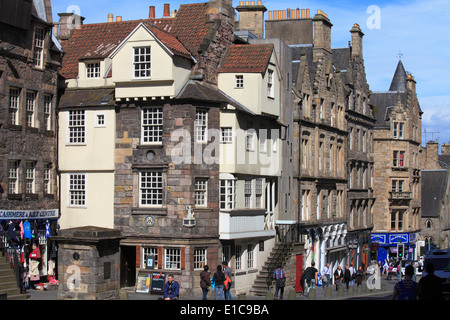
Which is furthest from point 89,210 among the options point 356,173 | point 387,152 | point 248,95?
point 387,152

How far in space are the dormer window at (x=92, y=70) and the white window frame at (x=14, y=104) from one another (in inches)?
206

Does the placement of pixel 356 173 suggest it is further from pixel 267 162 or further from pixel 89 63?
pixel 89 63

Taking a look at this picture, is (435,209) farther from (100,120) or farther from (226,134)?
(100,120)

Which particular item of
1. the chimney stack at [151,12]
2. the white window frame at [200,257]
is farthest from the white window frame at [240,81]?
the chimney stack at [151,12]

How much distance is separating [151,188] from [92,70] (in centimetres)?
747

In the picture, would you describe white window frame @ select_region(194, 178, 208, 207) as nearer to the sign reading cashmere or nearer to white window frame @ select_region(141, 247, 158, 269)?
white window frame @ select_region(141, 247, 158, 269)

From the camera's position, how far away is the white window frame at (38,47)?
38.9m

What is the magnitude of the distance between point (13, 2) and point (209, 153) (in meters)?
11.3

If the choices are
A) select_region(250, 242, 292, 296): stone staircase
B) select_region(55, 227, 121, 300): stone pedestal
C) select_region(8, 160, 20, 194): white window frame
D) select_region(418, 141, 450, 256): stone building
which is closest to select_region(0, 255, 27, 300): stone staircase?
select_region(55, 227, 121, 300): stone pedestal

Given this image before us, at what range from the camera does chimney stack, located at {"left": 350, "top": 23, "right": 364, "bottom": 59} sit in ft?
218

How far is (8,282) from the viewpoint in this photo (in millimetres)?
33219

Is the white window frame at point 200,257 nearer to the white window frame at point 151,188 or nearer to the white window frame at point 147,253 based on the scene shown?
the white window frame at point 147,253

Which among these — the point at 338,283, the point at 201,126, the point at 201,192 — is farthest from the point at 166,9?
the point at 338,283
